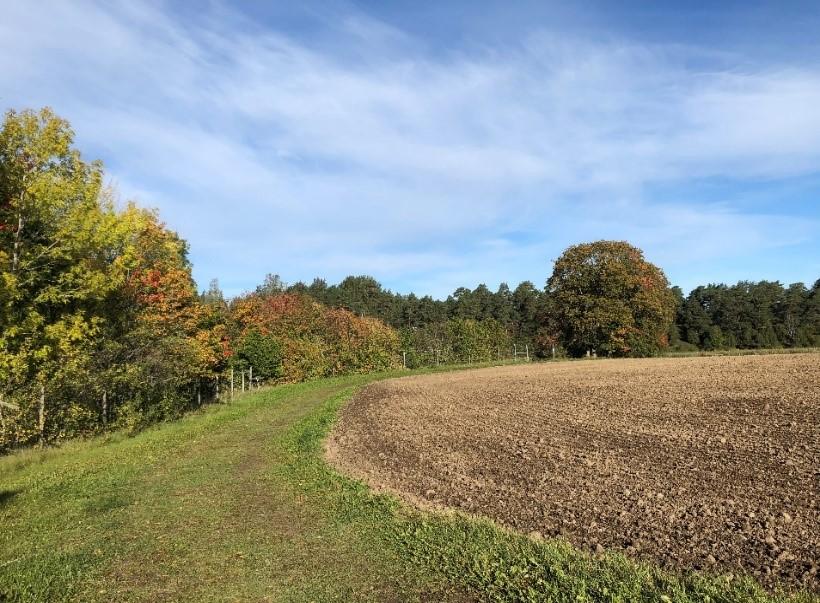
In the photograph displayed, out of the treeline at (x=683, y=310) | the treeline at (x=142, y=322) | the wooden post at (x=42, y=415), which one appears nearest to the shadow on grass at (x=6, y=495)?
the treeline at (x=142, y=322)

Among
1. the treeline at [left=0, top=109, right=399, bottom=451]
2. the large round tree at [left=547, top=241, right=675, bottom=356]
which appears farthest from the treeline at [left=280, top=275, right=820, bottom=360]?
the treeline at [left=0, top=109, right=399, bottom=451]

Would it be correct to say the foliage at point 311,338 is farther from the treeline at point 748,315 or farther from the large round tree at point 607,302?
the treeline at point 748,315

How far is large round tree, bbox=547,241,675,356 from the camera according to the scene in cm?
5162

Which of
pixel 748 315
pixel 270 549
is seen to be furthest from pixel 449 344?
pixel 748 315

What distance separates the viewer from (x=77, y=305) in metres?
18.7

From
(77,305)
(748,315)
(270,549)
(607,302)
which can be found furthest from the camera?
(748,315)

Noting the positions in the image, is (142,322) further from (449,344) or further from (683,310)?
(683,310)

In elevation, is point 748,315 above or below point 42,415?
above

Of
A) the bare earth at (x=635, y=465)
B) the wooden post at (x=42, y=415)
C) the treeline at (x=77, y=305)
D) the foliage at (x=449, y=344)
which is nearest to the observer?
the bare earth at (x=635, y=465)

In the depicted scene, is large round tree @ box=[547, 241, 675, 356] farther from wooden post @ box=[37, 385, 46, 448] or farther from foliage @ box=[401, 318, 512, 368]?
wooden post @ box=[37, 385, 46, 448]

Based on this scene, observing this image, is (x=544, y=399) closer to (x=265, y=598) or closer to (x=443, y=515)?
(x=443, y=515)

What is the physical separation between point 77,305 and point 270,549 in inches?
616

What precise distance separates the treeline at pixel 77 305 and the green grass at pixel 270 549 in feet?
20.1

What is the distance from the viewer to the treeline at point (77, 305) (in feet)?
52.6
